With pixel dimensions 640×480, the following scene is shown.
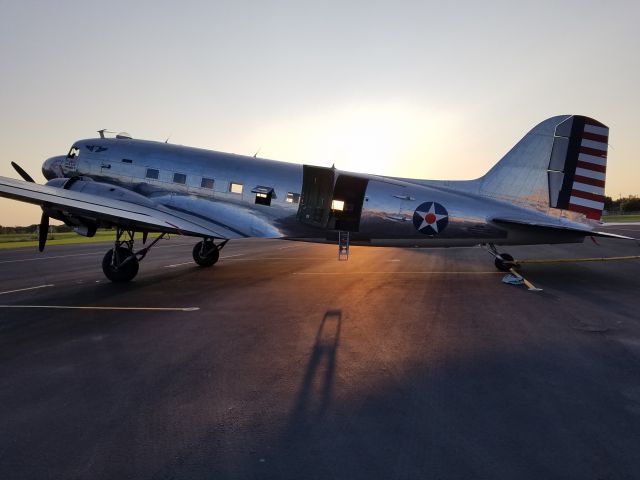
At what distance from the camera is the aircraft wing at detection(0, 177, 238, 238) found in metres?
10.2

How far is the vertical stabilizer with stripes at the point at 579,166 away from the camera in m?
12.7

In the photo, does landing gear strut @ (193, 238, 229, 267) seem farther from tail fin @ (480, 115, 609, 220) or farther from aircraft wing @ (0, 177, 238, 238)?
tail fin @ (480, 115, 609, 220)

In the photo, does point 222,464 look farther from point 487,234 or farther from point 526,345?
point 487,234

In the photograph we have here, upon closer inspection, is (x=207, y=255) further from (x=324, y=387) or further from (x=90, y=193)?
(x=324, y=387)

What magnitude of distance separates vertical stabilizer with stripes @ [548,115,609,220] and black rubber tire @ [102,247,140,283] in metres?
13.5

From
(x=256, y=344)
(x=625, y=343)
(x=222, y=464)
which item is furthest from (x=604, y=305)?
(x=222, y=464)

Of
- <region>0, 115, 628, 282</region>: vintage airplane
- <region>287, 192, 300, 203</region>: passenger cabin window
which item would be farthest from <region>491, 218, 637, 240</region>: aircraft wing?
<region>287, 192, 300, 203</region>: passenger cabin window

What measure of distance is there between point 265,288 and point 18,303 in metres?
6.37

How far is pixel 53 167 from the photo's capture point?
14875 mm

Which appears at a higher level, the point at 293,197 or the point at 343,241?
the point at 293,197

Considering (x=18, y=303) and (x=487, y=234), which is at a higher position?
(x=487, y=234)

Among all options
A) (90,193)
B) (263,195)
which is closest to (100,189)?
(90,193)

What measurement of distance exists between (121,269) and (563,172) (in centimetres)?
1434

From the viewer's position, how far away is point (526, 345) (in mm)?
6453
